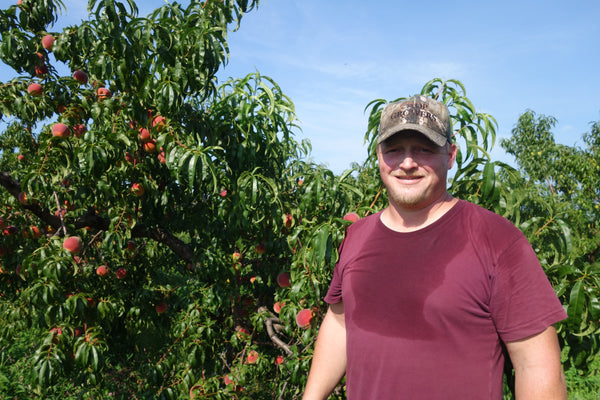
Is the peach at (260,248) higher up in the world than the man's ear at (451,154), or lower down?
lower down

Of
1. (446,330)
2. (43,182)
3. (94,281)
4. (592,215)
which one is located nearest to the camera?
(446,330)

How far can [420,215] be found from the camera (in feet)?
3.89

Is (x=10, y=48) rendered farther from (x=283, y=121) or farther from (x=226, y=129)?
(x=283, y=121)

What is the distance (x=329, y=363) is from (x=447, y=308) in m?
0.51

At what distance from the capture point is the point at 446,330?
1009mm

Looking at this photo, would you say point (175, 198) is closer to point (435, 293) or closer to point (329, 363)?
point (329, 363)

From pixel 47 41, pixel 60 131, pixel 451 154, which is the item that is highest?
pixel 47 41

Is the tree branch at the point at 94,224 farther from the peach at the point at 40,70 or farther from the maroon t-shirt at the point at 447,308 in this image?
the maroon t-shirt at the point at 447,308

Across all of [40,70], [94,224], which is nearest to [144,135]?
[94,224]

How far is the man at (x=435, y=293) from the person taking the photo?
3.08ft

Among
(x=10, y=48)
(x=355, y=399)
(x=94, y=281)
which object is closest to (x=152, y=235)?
(x=94, y=281)

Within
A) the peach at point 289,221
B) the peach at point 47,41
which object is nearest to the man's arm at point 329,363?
the peach at point 289,221

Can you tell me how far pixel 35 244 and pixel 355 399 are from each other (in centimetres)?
295

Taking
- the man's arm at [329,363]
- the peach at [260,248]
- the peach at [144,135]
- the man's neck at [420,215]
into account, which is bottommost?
the man's arm at [329,363]
